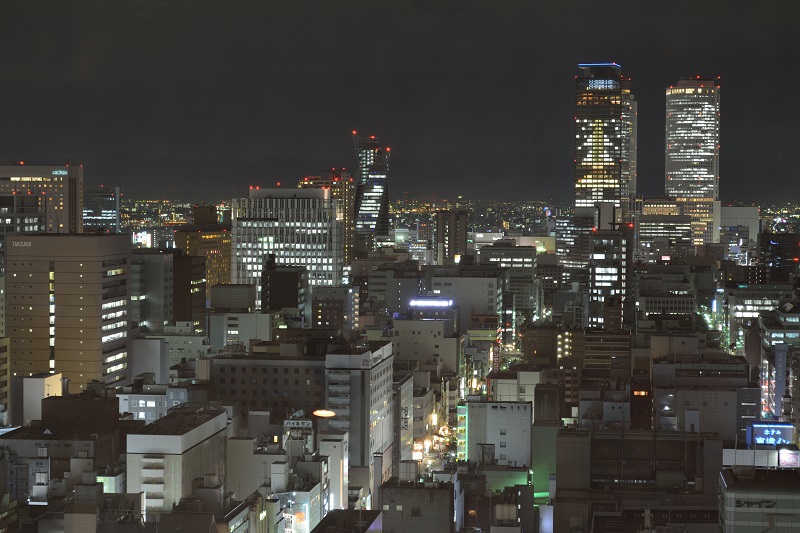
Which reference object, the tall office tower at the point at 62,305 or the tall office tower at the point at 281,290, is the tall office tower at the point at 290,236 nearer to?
the tall office tower at the point at 281,290

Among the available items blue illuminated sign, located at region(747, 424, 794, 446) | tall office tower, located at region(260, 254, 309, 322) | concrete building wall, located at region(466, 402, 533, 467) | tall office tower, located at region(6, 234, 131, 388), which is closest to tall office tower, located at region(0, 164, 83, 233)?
tall office tower, located at region(260, 254, 309, 322)

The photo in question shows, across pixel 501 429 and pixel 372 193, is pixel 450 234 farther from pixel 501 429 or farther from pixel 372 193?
pixel 501 429

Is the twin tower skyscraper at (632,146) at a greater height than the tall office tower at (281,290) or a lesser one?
greater

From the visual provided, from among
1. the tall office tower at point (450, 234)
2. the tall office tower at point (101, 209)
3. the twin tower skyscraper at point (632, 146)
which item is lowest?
the tall office tower at point (450, 234)

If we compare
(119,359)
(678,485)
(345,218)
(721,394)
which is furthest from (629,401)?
(345,218)

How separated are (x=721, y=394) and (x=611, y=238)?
57.0 feet

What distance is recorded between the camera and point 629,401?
21781 mm

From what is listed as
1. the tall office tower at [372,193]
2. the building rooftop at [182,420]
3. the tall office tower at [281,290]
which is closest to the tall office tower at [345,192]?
the tall office tower at [372,193]

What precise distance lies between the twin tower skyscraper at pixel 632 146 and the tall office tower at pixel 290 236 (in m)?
26.1

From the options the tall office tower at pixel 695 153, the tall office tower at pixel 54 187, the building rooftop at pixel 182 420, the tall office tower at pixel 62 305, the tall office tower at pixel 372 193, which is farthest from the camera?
the tall office tower at pixel 695 153

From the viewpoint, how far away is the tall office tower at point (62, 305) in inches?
956

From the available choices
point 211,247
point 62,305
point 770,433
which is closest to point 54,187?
point 211,247

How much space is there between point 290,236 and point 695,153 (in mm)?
38533

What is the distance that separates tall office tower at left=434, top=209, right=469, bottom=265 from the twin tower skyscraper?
11130 mm
